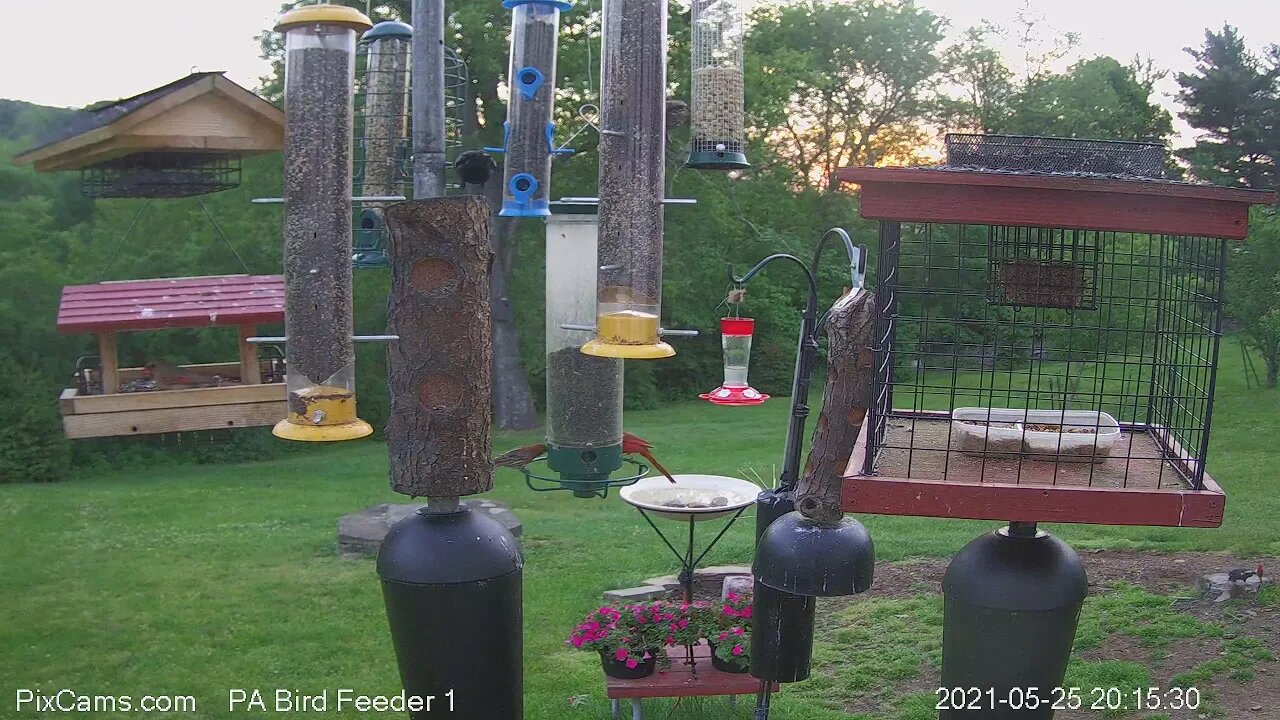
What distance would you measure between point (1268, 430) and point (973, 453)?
12.7 metres

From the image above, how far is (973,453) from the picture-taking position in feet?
12.2

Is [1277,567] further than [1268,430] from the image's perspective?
No

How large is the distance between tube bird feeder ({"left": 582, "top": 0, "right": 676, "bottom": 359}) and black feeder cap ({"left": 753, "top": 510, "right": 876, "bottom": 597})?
51.3 inches

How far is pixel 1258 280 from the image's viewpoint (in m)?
15.7

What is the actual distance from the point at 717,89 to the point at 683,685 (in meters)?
3.17

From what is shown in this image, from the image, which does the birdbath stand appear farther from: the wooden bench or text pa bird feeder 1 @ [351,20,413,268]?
text pa bird feeder 1 @ [351,20,413,268]

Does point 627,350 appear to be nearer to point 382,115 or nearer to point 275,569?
point 382,115

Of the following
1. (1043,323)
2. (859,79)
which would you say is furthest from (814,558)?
(859,79)

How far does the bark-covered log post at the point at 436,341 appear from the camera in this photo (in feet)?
13.1

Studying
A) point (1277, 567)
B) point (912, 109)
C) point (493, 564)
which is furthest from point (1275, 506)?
point (912, 109)

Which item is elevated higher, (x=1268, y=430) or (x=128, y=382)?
(x=128, y=382)

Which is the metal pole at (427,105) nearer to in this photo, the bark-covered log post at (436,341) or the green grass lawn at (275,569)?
the bark-covered log post at (436,341)

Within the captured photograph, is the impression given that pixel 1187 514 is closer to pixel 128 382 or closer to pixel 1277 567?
pixel 1277 567

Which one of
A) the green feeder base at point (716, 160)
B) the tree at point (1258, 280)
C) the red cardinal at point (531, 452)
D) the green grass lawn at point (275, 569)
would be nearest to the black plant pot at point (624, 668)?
the green grass lawn at point (275, 569)
